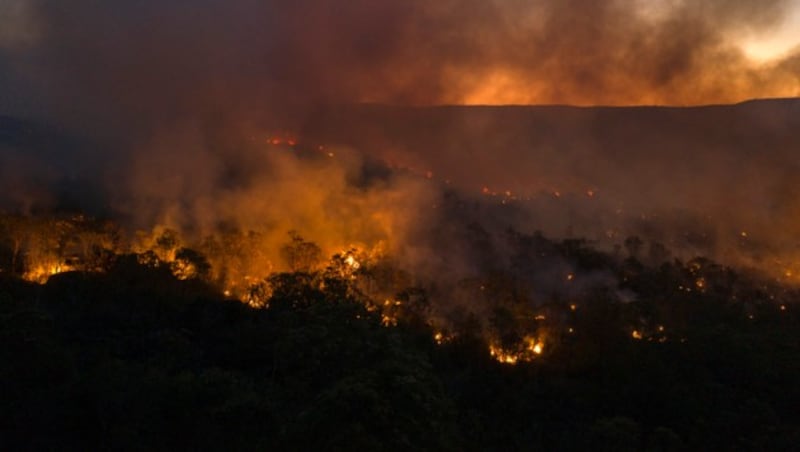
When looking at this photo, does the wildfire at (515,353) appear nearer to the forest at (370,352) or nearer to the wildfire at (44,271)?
the forest at (370,352)

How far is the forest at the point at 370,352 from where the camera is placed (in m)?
10.4

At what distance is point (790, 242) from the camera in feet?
189

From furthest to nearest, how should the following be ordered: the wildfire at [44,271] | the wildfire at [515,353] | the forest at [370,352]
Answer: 1. the wildfire at [44,271]
2. the wildfire at [515,353]
3. the forest at [370,352]

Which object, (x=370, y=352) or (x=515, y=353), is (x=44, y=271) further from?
(x=370, y=352)

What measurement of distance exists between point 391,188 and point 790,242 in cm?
Answer: 3749

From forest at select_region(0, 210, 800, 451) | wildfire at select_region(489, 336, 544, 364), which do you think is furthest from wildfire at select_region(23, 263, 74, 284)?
wildfire at select_region(489, 336, 544, 364)

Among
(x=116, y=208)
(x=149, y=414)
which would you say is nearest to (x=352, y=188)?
(x=116, y=208)

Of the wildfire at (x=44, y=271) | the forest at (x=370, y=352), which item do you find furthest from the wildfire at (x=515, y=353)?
the wildfire at (x=44, y=271)

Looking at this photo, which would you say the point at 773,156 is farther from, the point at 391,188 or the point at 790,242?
the point at 391,188

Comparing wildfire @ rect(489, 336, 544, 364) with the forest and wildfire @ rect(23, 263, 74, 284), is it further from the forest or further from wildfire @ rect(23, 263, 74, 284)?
wildfire @ rect(23, 263, 74, 284)

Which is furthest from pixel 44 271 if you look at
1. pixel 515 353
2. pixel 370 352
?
pixel 370 352

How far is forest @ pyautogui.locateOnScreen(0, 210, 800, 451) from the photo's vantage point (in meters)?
10.4

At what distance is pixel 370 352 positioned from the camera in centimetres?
1017

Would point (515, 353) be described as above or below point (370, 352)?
above
